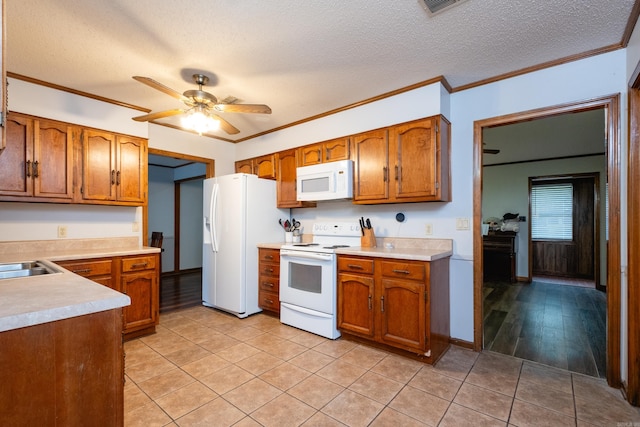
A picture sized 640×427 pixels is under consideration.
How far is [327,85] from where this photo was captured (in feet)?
9.13

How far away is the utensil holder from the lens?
123 inches

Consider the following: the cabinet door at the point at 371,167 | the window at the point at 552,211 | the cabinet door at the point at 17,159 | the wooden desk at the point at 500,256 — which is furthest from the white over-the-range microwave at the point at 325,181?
the window at the point at 552,211

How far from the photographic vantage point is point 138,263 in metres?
2.88

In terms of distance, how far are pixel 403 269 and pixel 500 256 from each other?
13.7 feet

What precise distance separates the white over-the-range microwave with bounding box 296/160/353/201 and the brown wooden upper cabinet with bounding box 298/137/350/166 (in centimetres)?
10

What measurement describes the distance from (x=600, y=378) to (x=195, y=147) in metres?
4.75

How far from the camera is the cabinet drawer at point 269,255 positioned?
136 inches

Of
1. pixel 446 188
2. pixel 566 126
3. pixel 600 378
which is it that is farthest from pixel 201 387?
pixel 566 126

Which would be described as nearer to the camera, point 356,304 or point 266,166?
point 356,304

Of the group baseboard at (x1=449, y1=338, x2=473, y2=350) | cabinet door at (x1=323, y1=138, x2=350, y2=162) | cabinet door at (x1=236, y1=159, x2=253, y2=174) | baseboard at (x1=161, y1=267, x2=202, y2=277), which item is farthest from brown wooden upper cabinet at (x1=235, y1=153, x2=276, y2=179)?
baseboard at (x1=161, y1=267, x2=202, y2=277)

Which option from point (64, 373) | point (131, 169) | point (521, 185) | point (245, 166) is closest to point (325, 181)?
point (245, 166)

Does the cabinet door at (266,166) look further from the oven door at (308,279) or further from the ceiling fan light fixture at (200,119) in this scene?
the ceiling fan light fixture at (200,119)

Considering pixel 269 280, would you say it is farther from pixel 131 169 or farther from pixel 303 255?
pixel 131 169

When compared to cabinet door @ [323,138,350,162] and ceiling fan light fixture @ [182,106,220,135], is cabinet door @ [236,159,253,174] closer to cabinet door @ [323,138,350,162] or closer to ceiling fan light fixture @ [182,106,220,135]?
cabinet door @ [323,138,350,162]
